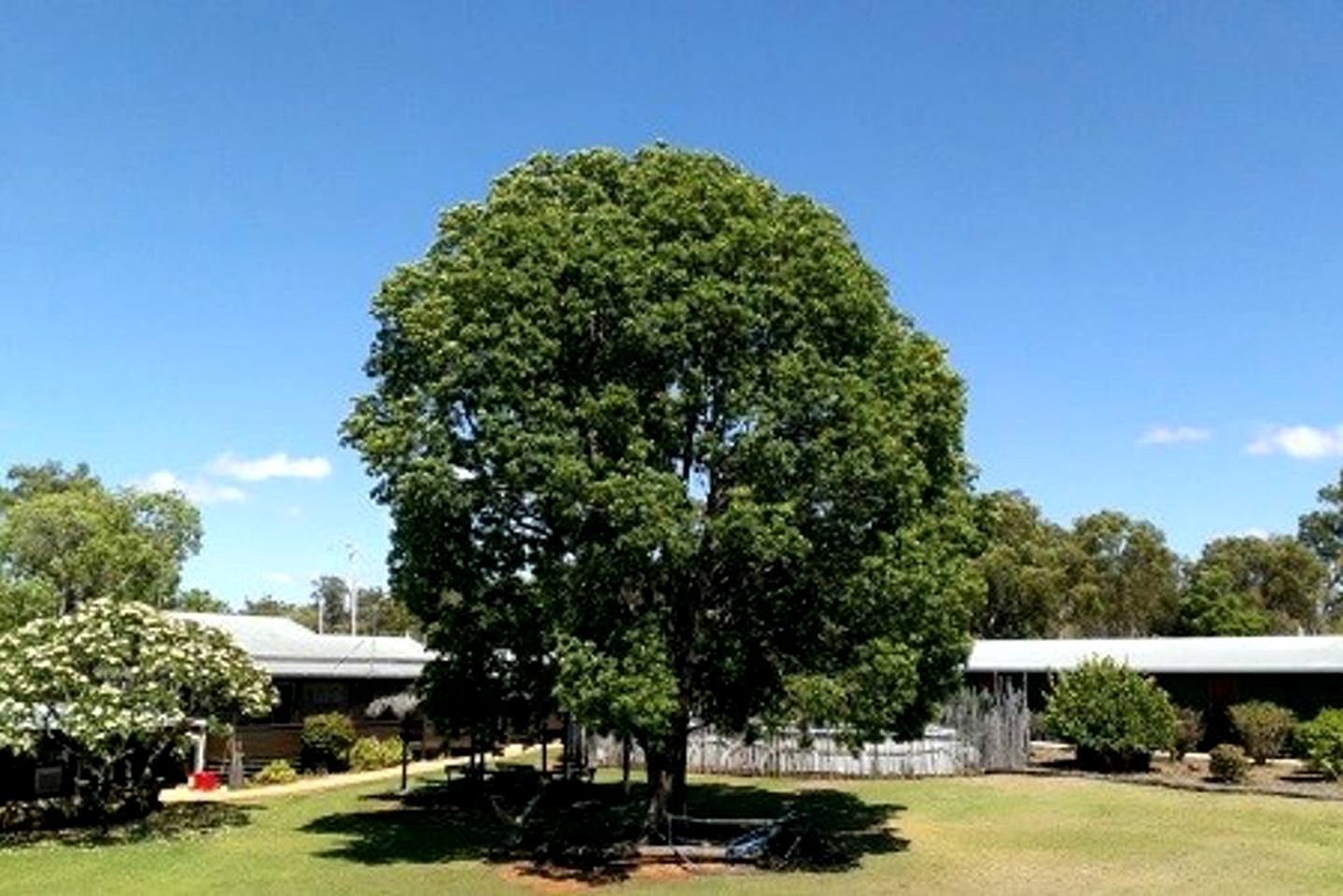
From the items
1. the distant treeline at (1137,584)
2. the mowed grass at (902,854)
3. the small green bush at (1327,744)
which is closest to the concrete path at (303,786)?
the mowed grass at (902,854)

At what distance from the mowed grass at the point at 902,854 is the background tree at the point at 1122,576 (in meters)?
54.9

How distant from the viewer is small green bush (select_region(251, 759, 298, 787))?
125 feet

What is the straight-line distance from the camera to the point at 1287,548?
94.4 meters

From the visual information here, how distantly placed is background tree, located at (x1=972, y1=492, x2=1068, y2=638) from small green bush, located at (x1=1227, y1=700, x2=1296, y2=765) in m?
34.9

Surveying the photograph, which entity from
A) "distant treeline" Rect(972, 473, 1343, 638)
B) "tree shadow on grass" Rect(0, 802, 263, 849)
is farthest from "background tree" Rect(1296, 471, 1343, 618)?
"tree shadow on grass" Rect(0, 802, 263, 849)

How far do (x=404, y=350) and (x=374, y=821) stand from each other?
11.0 meters

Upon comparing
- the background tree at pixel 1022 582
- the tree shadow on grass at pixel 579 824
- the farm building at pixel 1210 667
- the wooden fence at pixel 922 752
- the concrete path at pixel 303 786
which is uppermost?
the background tree at pixel 1022 582

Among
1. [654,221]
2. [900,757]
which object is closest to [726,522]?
[654,221]

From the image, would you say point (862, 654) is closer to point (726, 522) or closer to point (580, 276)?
point (726, 522)

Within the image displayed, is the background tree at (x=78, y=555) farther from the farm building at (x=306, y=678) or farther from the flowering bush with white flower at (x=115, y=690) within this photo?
the flowering bush with white flower at (x=115, y=690)

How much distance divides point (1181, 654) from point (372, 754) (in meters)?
29.0

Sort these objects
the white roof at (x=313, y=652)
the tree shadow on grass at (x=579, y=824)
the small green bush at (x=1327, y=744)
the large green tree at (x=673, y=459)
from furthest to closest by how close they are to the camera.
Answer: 1. the white roof at (x=313, y=652)
2. the small green bush at (x=1327, y=744)
3. the tree shadow on grass at (x=579, y=824)
4. the large green tree at (x=673, y=459)

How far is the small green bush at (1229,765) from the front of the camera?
→ 35562mm

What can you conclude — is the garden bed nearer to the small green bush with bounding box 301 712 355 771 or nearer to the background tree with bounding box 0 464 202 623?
the small green bush with bounding box 301 712 355 771
